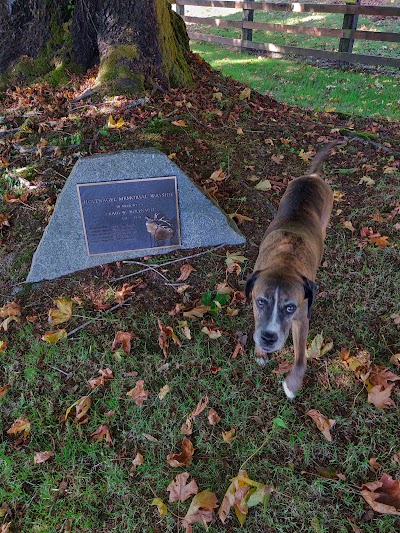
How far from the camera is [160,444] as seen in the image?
2.97 meters

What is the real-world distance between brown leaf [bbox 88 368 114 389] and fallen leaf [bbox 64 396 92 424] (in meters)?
0.12

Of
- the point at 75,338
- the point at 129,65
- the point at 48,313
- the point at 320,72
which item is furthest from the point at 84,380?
the point at 320,72

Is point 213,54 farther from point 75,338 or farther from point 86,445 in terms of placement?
point 86,445

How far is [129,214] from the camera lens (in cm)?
399

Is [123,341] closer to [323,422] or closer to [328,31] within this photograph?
[323,422]

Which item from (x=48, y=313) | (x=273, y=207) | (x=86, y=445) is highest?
(x=273, y=207)

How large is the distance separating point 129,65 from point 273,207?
2.76 metres

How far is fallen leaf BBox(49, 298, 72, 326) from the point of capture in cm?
373

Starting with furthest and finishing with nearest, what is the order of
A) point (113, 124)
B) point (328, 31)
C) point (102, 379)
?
point (328, 31) < point (113, 124) < point (102, 379)

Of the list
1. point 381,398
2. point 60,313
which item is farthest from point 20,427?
point 381,398

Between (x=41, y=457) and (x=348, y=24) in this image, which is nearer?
(x=41, y=457)

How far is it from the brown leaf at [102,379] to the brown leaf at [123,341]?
218 millimetres

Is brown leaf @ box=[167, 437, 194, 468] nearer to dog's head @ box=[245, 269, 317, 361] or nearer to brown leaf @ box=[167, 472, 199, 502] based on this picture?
brown leaf @ box=[167, 472, 199, 502]

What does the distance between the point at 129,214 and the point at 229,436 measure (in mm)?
2181
